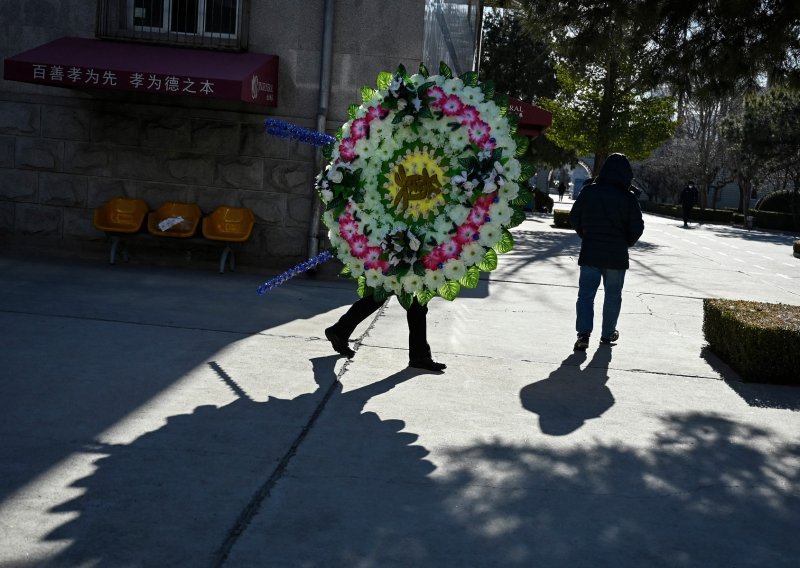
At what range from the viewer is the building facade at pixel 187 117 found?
1179 cm

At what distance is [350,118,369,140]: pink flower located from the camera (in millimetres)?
6426

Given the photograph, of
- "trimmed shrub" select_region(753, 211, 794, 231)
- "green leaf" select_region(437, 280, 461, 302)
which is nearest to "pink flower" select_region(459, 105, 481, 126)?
"green leaf" select_region(437, 280, 461, 302)

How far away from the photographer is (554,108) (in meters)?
29.5

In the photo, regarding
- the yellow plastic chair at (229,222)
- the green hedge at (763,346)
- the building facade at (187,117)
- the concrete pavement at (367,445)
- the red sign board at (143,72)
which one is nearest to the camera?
the concrete pavement at (367,445)

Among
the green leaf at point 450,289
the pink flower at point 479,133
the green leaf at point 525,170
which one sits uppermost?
the pink flower at point 479,133

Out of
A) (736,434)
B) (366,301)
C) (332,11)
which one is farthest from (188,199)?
(736,434)

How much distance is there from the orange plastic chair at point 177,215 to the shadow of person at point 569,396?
20.2ft

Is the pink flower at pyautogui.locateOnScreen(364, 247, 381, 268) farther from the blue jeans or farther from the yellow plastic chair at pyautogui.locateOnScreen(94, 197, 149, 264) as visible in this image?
the yellow plastic chair at pyautogui.locateOnScreen(94, 197, 149, 264)

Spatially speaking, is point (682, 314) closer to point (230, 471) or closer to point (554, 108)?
point (230, 471)

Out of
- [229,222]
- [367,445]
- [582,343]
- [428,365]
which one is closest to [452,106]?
[428,365]

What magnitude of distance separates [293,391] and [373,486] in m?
1.79

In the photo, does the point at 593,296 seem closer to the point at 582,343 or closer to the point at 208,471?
the point at 582,343

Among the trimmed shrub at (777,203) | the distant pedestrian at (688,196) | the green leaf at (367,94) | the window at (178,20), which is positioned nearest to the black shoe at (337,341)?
the green leaf at (367,94)

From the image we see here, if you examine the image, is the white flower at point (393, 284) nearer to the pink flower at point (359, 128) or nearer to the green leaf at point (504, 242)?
the green leaf at point (504, 242)
